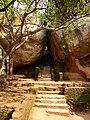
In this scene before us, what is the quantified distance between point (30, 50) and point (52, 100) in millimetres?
7070

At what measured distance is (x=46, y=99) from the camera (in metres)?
8.80

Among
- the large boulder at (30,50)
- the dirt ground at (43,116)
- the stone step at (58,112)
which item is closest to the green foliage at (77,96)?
the dirt ground at (43,116)

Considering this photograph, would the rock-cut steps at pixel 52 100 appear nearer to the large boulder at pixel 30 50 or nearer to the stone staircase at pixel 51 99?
the stone staircase at pixel 51 99

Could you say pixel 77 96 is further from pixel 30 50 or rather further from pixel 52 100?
pixel 30 50

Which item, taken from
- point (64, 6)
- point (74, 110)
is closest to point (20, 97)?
point (74, 110)

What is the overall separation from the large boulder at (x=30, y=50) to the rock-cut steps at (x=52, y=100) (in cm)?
528

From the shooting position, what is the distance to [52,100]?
8.65 m

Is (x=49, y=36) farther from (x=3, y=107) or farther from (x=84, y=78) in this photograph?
(x=3, y=107)

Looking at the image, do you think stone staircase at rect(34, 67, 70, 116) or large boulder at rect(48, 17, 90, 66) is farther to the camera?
large boulder at rect(48, 17, 90, 66)

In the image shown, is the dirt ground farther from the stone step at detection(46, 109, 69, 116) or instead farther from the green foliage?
the green foliage

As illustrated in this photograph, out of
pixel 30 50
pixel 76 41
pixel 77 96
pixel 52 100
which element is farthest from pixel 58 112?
pixel 30 50

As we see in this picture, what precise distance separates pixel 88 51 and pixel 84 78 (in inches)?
80.3

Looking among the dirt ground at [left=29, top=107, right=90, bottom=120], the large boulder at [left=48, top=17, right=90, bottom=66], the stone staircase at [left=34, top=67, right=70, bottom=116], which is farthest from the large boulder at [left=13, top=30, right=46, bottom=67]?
the dirt ground at [left=29, top=107, right=90, bottom=120]

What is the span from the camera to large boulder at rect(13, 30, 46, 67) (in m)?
14.8
